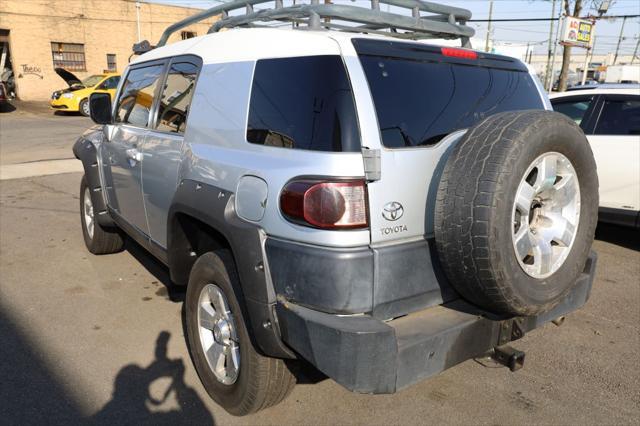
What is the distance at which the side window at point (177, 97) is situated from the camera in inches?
121

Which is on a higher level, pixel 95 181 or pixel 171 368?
pixel 95 181

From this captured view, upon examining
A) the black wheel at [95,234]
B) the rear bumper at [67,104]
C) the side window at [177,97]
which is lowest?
the black wheel at [95,234]

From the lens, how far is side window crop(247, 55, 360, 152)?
216cm

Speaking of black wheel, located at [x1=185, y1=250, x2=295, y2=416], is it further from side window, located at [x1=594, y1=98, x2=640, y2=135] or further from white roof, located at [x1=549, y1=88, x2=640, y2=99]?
white roof, located at [x1=549, y1=88, x2=640, y2=99]

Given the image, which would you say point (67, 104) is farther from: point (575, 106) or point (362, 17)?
point (362, 17)

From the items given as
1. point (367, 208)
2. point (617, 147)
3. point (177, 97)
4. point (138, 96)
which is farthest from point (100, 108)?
point (617, 147)

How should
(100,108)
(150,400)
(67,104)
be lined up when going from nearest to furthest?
(150,400), (100,108), (67,104)

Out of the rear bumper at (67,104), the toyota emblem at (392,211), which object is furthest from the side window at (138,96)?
the rear bumper at (67,104)

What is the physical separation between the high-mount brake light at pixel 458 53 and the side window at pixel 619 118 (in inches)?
147

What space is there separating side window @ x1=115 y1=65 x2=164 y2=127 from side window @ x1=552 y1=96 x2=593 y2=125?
4.79m

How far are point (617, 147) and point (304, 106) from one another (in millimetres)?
4691

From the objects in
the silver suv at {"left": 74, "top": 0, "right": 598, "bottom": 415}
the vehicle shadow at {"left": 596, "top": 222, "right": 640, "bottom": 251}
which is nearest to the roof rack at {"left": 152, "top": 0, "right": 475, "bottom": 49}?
the silver suv at {"left": 74, "top": 0, "right": 598, "bottom": 415}

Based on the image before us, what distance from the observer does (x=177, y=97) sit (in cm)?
325

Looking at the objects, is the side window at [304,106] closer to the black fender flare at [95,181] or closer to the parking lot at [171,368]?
the parking lot at [171,368]
